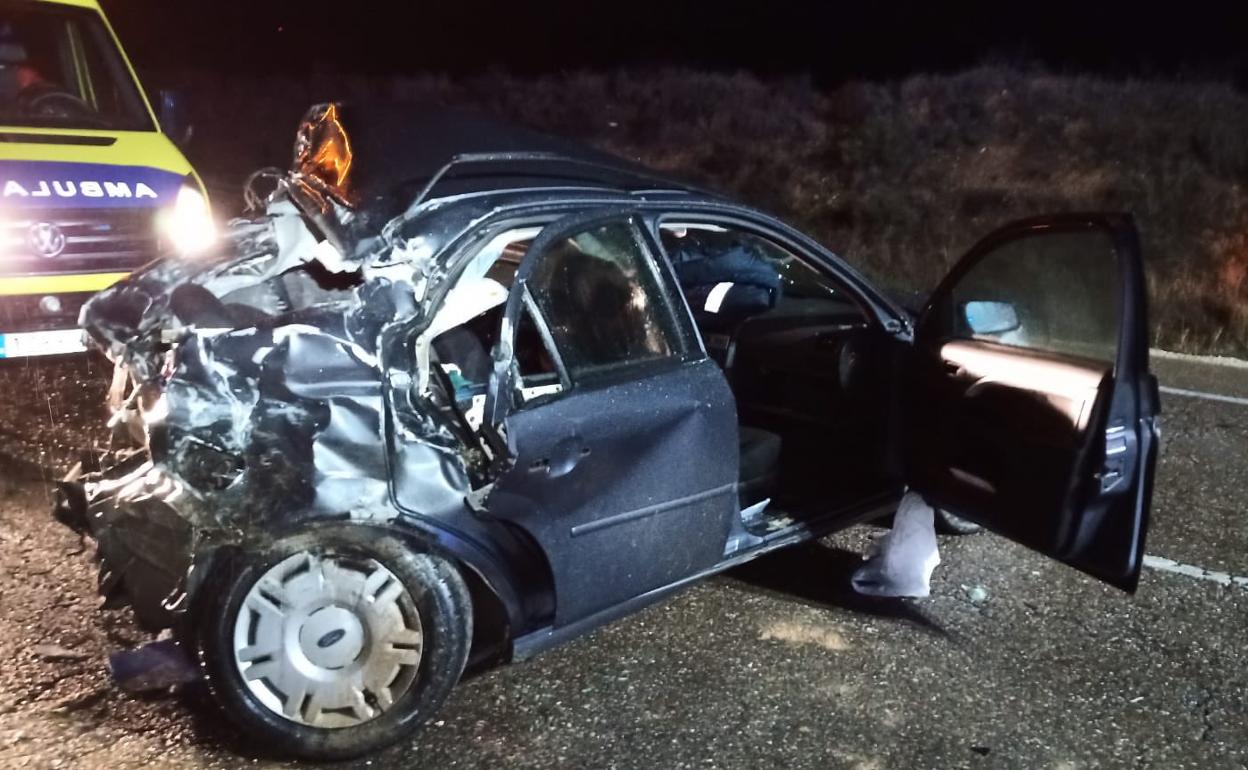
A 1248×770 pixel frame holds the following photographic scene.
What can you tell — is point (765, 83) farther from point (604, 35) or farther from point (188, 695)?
point (188, 695)

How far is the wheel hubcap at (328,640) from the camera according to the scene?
312 cm

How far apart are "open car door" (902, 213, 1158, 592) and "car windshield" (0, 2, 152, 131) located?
4.70m

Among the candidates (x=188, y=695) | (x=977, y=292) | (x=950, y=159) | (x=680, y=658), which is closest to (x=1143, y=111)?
(x=950, y=159)

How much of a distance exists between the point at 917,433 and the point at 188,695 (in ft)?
8.38

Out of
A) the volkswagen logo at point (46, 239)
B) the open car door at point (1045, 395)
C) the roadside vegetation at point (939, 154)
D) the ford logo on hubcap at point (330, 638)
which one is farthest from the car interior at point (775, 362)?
the roadside vegetation at point (939, 154)

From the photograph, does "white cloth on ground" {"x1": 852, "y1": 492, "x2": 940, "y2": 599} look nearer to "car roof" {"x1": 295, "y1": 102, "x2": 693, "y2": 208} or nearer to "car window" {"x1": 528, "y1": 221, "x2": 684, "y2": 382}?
"car window" {"x1": 528, "y1": 221, "x2": 684, "y2": 382}

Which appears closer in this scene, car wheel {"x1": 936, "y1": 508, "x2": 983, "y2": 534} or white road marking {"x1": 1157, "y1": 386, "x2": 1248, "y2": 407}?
car wheel {"x1": 936, "y1": 508, "x2": 983, "y2": 534}

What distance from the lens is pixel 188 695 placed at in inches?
136

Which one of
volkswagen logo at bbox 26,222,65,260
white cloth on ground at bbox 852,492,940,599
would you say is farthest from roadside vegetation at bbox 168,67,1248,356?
white cloth on ground at bbox 852,492,940,599

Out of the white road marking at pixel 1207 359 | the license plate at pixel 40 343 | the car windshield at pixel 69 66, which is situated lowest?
the white road marking at pixel 1207 359

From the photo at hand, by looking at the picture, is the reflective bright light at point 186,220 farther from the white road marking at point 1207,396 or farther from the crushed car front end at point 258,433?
the white road marking at point 1207,396

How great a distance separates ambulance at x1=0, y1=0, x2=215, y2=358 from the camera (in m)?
5.63

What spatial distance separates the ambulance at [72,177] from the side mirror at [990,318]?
354cm

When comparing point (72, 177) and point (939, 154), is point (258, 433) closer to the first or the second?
point (72, 177)
